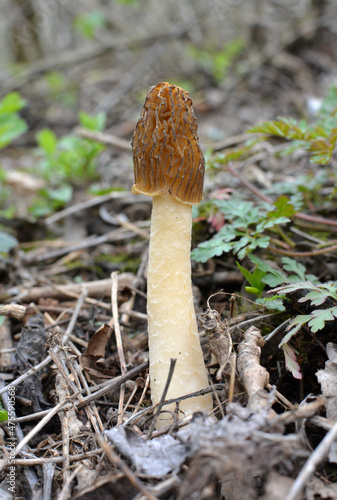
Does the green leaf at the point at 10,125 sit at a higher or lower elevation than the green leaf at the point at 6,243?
higher

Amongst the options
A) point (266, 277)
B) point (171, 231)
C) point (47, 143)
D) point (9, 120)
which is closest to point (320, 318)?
point (266, 277)

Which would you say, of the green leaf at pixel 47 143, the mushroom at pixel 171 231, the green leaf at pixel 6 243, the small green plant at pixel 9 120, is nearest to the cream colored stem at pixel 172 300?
the mushroom at pixel 171 231

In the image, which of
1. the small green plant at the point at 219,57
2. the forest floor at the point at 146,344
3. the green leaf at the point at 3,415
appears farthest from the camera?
the small green plant at the point at 219,57

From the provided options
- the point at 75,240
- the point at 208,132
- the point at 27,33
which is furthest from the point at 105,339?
the point at 27,33

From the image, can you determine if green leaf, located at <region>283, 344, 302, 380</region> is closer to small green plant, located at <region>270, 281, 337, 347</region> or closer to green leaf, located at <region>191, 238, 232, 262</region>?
small green plant, located at <region>270, 281, 337, 347</region>

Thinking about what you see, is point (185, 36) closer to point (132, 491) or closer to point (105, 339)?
point (105, 339)

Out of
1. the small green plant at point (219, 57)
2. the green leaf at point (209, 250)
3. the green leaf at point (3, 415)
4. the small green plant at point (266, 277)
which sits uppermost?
the small green plant at point (219, 57)

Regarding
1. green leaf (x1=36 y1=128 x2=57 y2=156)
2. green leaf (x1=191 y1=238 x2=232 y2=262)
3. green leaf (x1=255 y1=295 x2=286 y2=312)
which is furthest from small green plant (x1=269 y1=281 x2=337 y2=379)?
green leaf (x1=36 y1=128 x2=57 y2=156)

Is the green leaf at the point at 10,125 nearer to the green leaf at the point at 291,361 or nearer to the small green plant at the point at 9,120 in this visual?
the small green plant at the point at 9,120
